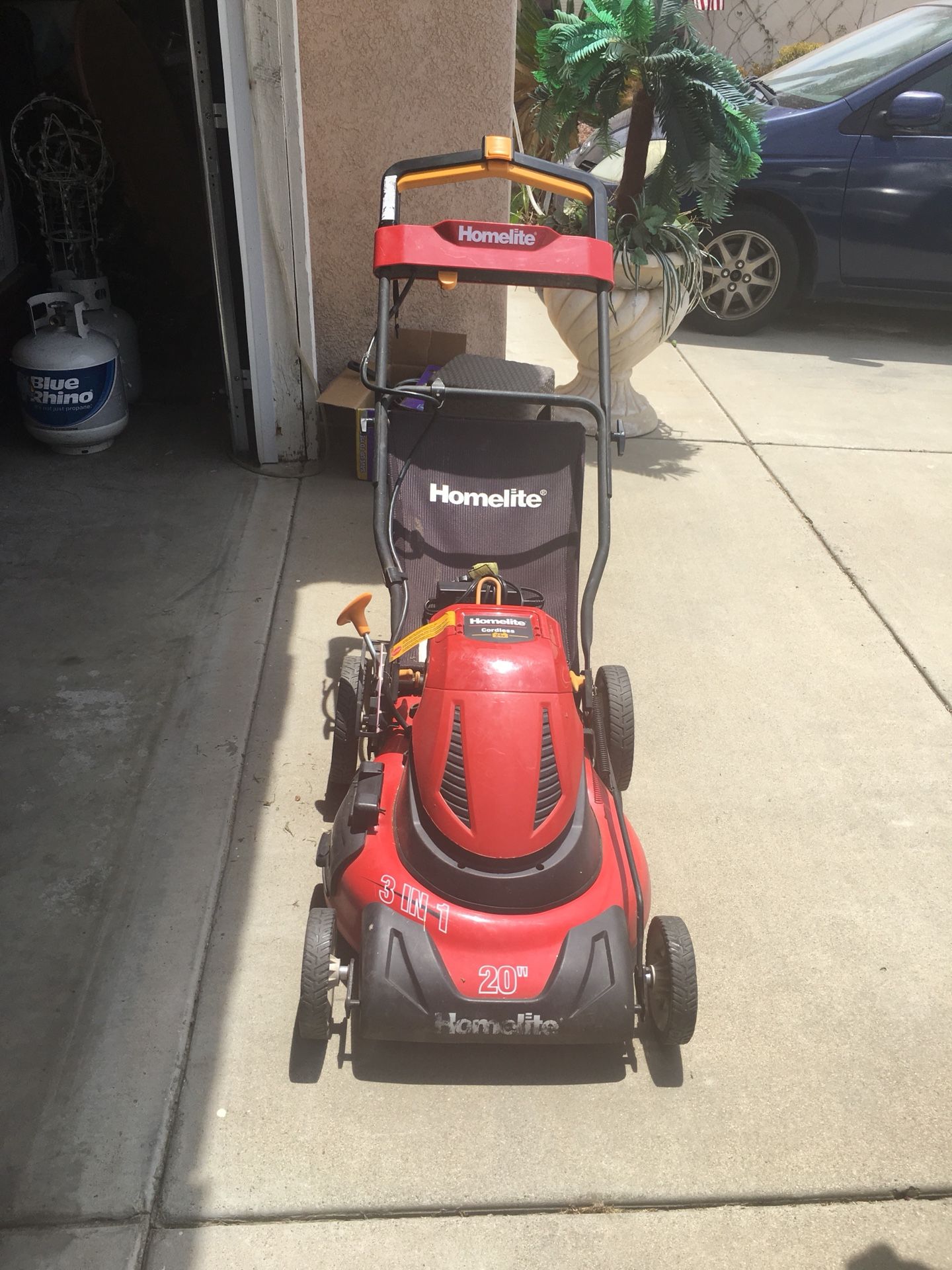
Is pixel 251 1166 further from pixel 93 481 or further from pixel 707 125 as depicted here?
pixel 707 125

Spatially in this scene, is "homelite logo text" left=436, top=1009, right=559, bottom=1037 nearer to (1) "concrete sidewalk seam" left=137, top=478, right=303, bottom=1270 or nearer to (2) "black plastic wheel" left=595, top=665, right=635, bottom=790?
(1) "concrete sidewalk seam" left=137, top=478, right=303, bottom=1270

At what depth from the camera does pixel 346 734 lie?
2928 mm

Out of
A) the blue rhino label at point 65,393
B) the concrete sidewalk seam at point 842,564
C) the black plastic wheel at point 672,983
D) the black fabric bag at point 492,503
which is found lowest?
the concrete sidewalk seam at point 842,564

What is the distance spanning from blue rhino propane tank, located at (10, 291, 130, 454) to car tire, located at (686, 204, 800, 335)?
146 inches

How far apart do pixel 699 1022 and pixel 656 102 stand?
3950mm

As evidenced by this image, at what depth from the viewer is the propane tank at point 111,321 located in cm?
539

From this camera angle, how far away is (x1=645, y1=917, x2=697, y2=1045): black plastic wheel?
89.4 inches

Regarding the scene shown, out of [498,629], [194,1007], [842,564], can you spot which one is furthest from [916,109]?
[194,1007]

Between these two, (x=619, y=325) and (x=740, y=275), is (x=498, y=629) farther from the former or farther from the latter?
(x=740, y=275)

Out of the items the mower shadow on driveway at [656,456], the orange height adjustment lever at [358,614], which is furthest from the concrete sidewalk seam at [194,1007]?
the mower shadow on driveway at [656,456]

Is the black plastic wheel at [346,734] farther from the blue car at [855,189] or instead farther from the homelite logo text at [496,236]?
the blue car at [855,189]

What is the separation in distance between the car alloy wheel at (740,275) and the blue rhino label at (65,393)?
12.7 ft

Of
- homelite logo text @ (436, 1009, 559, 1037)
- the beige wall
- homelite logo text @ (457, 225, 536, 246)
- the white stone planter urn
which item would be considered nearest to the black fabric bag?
homelite logo text @ (457, 225, 536, 246)

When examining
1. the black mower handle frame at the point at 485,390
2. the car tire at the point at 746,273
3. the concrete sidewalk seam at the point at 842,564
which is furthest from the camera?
the car tire at the point at 746,273
